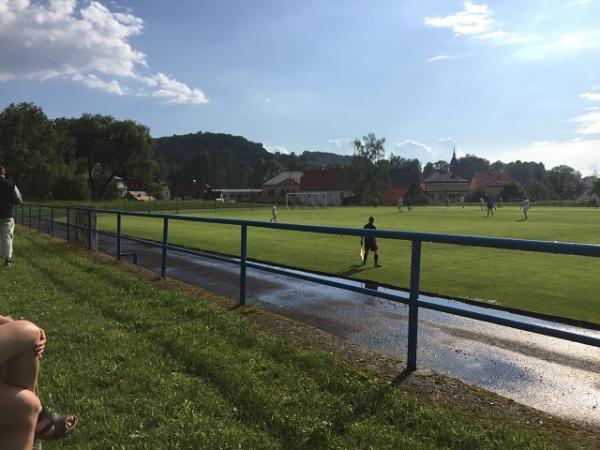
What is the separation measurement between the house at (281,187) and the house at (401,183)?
74.2ft

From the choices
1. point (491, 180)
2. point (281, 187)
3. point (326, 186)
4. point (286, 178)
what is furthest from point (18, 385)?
point (491, 180)

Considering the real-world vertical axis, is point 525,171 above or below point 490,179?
above

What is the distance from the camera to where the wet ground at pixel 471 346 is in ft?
14.0

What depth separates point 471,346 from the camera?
5.64 m

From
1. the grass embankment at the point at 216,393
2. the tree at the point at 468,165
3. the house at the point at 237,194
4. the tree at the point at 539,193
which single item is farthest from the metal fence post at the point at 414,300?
the tree at the point at 468,165

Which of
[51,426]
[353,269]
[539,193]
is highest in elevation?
[539,193]

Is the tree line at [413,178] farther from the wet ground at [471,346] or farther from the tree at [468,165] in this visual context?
the wet ground at [471,346]

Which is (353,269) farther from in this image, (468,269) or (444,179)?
(444,179)

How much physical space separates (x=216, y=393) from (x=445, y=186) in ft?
445

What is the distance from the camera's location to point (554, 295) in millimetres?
8812

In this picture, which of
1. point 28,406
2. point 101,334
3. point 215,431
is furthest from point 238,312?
point 28,406

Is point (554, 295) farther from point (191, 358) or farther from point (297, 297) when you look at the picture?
point (191, 358)

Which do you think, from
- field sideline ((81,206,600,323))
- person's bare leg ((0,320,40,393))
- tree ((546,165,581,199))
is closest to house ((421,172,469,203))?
tree ((546,165,581,199))

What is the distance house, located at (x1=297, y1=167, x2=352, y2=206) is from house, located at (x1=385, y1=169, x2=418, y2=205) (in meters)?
11.2
